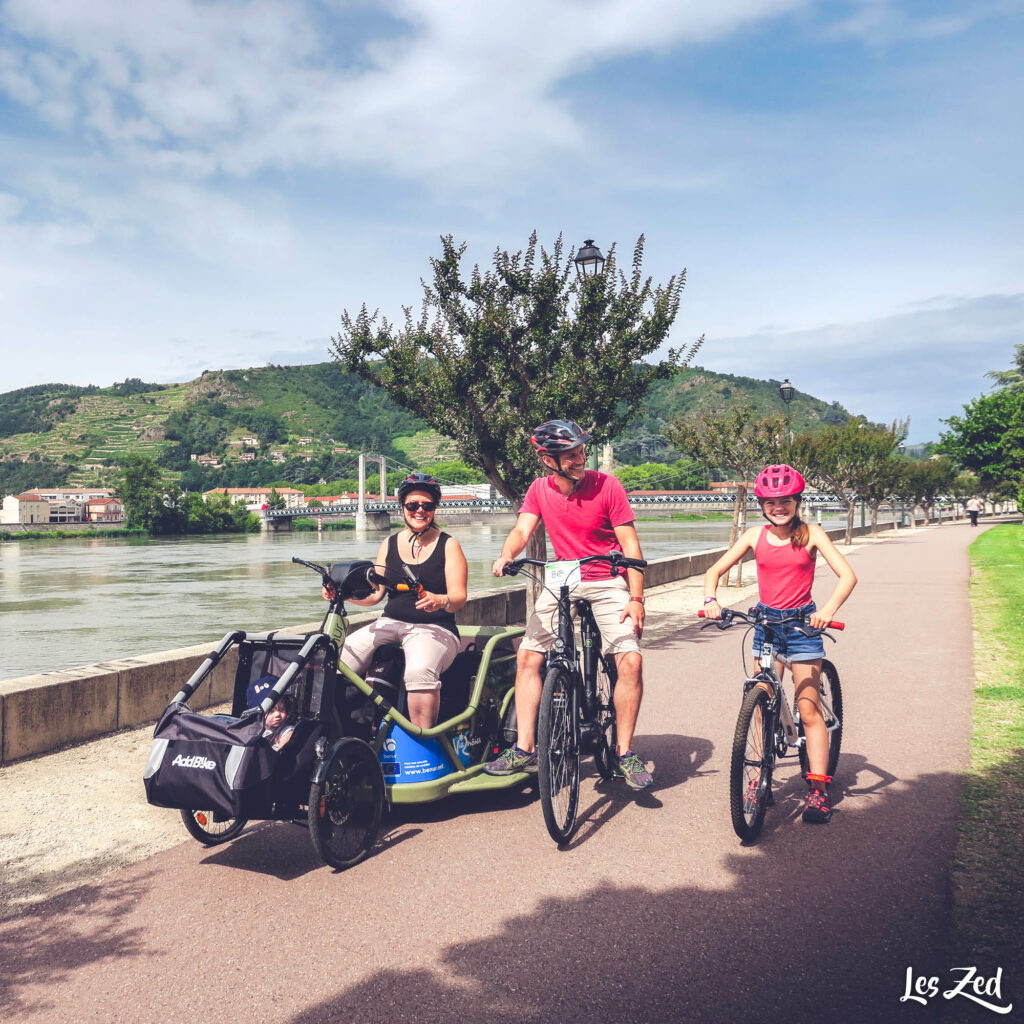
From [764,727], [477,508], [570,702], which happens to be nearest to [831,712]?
[764,727]

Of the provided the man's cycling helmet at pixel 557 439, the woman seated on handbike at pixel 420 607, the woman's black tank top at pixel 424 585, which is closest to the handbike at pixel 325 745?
the woman seated on handbike at pixel 420 607

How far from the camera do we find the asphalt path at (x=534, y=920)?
2.61 m

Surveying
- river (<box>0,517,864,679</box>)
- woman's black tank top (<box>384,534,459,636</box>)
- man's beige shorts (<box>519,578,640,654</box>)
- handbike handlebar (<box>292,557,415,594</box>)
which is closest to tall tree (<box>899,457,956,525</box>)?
river (<box>0,517,864,679</box>)

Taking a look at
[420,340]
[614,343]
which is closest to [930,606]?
[614,343]

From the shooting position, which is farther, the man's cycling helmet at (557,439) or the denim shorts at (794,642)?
the man's cycling helmet at (557,439)

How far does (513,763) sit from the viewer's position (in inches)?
163

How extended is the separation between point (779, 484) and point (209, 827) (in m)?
2.87

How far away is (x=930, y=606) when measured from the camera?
1248 centimetres

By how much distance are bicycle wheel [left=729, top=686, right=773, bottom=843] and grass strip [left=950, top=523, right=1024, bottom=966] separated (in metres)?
0.74

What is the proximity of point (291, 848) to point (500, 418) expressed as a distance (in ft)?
20.7

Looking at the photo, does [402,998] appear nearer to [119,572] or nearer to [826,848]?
[826,848]

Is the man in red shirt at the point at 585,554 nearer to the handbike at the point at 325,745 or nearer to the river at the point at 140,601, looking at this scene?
the handbike at the point at 325,745

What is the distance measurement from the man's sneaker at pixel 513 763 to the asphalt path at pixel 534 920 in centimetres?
22

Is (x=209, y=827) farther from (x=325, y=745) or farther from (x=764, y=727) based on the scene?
(x=764, y=727)
